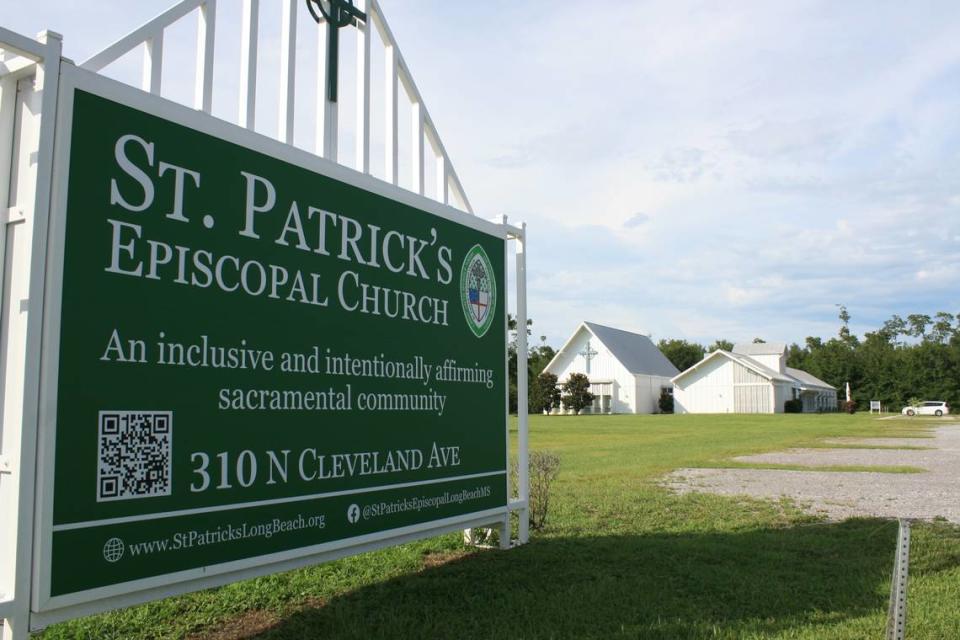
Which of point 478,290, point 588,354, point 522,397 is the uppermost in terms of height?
point 588,354

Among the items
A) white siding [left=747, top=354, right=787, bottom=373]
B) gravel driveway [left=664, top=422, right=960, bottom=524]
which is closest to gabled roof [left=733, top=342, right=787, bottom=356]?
white siding [left=747, top=354, right=787, bottom=373]

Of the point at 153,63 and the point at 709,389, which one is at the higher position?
the point at 153,63

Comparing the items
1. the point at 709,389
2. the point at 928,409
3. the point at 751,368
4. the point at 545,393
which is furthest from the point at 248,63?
the point at 928,409

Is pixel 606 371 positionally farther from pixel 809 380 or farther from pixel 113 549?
pixel 113 549

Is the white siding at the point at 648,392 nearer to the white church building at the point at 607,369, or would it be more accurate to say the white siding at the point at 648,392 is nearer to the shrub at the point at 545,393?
the white church building at the point at 607,369

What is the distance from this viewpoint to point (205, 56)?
5270 millimetres

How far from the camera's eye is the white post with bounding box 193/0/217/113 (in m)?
5.17

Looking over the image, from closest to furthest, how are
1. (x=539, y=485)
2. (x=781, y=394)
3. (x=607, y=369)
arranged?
(x=539, y=485)
(x=607, y=369)
(x=781, y=394)

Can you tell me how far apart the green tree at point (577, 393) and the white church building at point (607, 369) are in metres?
2.88

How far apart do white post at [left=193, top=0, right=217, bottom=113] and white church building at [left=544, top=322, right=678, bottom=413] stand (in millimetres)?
59559

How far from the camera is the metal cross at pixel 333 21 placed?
654cm

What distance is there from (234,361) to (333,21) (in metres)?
3.24

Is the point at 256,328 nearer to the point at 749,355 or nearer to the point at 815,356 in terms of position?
the point at 749,355

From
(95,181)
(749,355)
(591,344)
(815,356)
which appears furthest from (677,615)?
(815,356)
